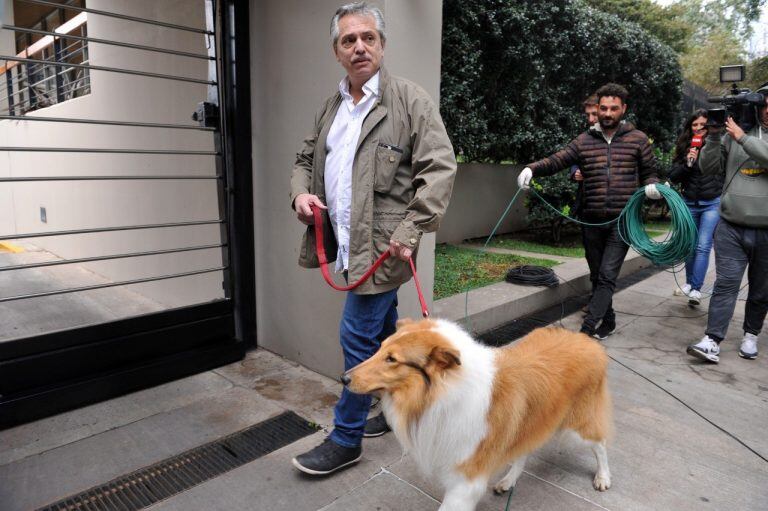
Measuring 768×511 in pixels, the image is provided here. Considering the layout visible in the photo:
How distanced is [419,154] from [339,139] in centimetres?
46

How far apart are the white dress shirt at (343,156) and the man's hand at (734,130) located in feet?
10.3

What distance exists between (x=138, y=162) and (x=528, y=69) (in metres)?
5.99

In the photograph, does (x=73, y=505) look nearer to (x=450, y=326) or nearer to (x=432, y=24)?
(x=450, y=326)

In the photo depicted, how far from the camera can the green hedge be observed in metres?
6.90

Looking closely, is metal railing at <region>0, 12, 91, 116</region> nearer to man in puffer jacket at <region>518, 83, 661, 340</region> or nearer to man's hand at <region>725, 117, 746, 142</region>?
man in puffer jacket at <region>518, 83, 661, 340</region>

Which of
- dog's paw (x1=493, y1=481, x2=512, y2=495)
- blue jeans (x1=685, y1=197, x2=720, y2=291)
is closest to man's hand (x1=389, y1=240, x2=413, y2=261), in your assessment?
dog's paw (x1=493, y1=481, x2=512, y2=495)

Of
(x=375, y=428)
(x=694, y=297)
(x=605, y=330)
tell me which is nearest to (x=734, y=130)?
(x=605, y=330)

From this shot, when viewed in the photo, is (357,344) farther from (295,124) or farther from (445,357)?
(295,124)

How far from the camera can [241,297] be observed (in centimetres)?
396

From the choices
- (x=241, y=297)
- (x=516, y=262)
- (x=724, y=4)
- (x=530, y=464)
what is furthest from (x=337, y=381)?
(x=724, y=4)

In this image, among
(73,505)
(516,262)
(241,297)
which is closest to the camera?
(73,505)

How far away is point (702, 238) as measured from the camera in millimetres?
5848

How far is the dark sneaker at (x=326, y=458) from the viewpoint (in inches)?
97.7

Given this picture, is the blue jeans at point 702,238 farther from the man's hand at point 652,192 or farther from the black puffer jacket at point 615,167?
the man's hand at point 652,192
